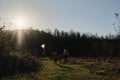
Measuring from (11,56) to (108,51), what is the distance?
29979mm

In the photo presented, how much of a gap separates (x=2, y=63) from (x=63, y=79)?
18.5 feet

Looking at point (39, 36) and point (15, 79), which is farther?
point (39, 36)

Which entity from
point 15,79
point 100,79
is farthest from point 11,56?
point 100,79

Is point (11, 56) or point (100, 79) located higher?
point (11, 56)

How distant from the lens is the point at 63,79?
14.3 meters

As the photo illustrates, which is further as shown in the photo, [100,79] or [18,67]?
[18,67]

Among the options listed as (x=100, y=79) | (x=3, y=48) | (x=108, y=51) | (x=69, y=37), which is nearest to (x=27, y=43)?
(x=69, y=37)

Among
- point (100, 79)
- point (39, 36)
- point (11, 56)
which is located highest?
point (39, 36)

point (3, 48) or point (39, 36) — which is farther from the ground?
point (39, 36)

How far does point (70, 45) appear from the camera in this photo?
252ft

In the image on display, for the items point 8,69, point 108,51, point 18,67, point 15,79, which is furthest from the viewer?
point 108,51

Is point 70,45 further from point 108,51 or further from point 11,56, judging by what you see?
point 11,56

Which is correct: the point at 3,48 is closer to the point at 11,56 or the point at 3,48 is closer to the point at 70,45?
the point at 11,56

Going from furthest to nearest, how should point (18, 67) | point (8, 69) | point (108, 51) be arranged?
point (108, 51) < point (18, 67) < point (8, 69)
